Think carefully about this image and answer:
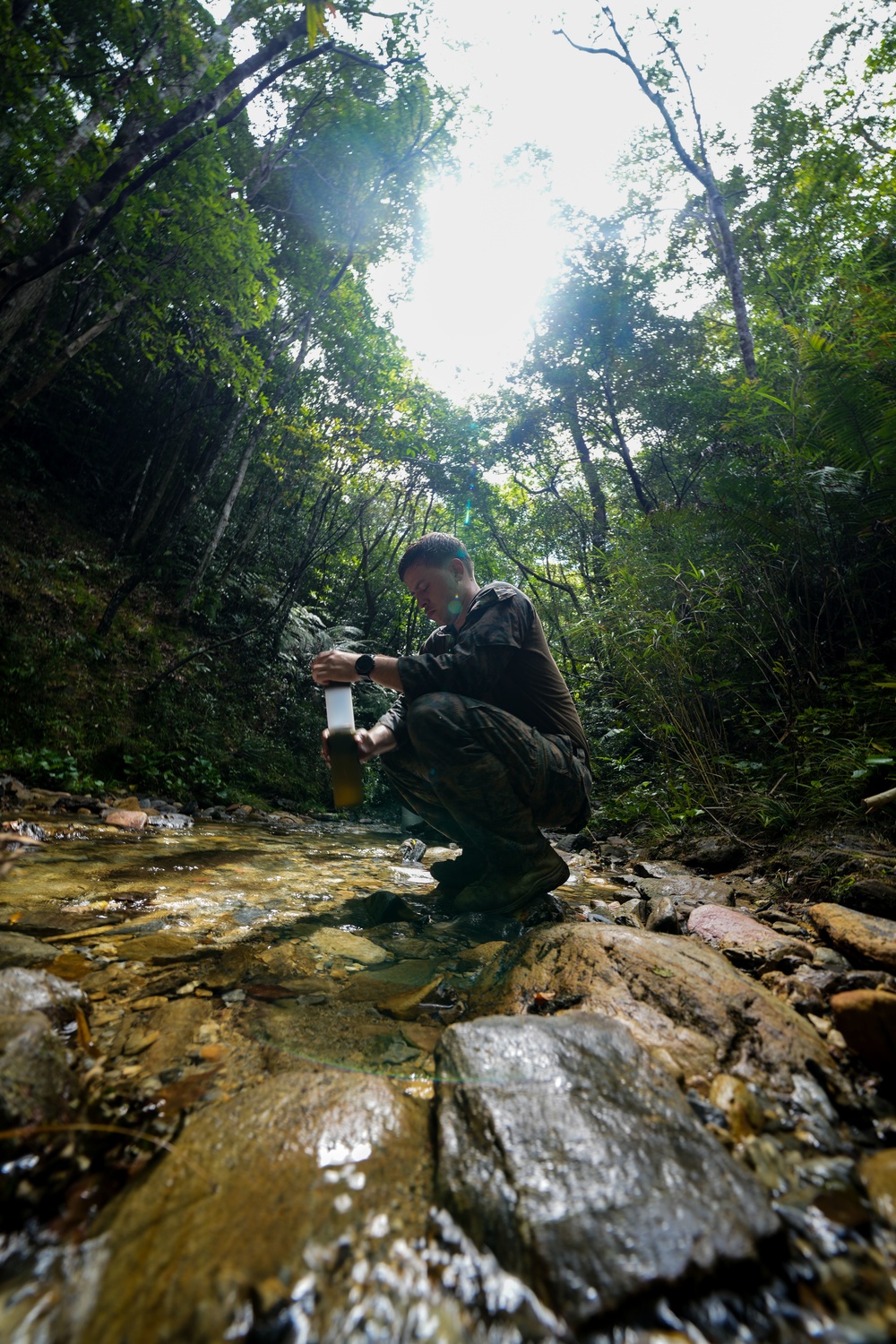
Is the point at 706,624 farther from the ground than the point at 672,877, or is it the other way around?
the point at 706,624

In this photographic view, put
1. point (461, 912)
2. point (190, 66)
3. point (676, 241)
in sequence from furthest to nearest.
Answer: point (676, 241), point (190, 66), point (461, 912)

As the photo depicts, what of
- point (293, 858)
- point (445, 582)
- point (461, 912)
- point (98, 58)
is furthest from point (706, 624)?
point (98, 58)

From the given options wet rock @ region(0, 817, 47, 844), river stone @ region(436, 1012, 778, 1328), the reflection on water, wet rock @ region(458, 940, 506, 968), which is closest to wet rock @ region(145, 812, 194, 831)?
wet rock @ region(0, 817, 47, 844)

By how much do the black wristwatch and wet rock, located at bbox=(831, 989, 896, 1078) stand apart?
1.99m

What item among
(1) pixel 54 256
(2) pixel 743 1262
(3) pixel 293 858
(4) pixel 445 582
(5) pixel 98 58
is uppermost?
(5) pixel 98 58

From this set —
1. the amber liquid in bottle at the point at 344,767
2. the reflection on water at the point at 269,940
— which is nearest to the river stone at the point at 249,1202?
the reflection on water at the point at 269,940

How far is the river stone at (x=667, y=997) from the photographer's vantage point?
3.84ft

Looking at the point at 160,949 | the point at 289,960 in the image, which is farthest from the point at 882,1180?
the point at 160,949

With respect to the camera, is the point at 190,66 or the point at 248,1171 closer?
the point at 248,1171

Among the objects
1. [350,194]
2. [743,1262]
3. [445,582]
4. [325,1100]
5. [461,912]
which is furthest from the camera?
[350,194]

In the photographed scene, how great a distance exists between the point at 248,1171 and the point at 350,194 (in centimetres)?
1519

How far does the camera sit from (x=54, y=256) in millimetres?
4602

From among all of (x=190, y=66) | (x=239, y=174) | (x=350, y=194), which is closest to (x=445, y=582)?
(x=190, y=66)

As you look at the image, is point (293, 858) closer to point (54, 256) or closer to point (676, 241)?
point (54, 256)
